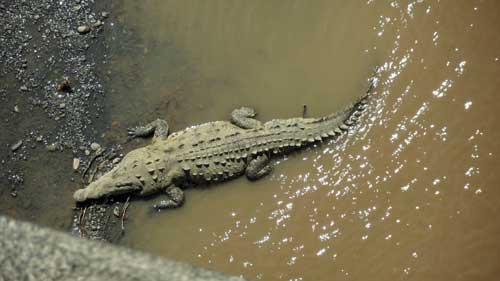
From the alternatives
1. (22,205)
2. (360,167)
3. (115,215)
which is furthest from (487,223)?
(22,205)

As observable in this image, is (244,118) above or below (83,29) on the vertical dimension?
below

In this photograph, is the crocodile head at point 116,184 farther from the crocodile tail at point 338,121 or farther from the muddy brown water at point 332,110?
the crocodile tail at point 338,121

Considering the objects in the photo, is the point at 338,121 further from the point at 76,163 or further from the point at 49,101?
the point at 49,101

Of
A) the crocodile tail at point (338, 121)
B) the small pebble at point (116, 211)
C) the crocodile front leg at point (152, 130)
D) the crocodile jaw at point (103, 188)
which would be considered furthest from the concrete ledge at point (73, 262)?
the crocodile tail at point (338, 121)

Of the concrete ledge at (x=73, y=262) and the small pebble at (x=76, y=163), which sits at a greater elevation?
the small pebble at (x=76, y=163)

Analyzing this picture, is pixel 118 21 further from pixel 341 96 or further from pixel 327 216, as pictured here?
pixel 327 216

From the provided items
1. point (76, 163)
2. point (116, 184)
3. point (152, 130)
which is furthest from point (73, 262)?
point (152, 130)
